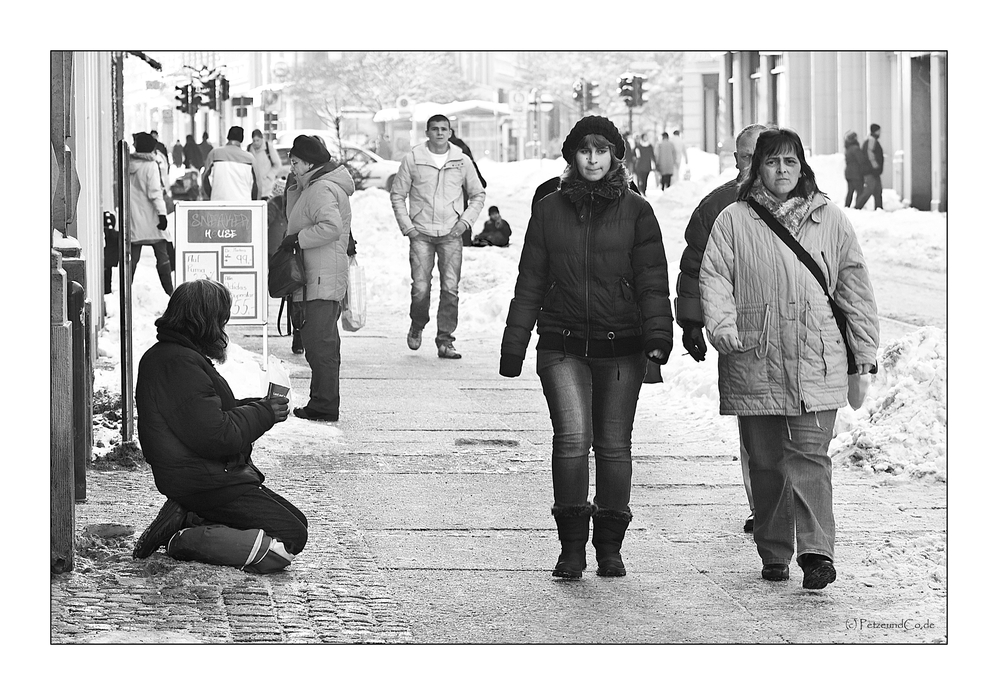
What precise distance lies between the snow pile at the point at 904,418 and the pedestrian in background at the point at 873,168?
15.3m

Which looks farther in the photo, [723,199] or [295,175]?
[295,175]

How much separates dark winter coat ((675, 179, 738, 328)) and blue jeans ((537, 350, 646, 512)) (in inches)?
10.8

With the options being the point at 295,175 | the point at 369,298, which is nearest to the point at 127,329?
the point at 295,175

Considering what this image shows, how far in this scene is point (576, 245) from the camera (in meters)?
5.88

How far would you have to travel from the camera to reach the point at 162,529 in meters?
6.09

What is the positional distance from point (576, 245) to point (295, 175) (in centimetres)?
374

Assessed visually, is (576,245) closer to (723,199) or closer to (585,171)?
(585,171)

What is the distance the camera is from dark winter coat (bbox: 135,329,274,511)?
233 inches

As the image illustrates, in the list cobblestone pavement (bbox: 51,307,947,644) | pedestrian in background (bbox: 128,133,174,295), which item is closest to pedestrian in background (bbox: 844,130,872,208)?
pedestrian in background (bbox: 128,133,174,295)

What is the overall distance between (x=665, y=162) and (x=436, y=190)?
58.1 feet

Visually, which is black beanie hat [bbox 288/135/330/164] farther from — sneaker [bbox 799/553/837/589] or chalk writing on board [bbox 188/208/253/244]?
sneaker [bbox 799/553/837/589]

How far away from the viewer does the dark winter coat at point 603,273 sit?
5840 mm

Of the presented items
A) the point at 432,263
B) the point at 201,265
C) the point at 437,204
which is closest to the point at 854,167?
the point at 432,263

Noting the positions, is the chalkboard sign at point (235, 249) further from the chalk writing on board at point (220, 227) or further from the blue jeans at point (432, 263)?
the blue jeans at point (432, 263)
